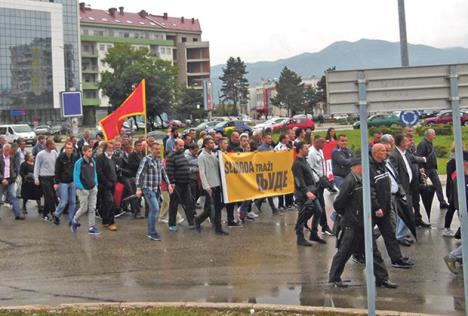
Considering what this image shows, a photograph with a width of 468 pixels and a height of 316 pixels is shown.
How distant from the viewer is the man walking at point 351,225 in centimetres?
777

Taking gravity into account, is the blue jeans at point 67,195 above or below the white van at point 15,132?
below

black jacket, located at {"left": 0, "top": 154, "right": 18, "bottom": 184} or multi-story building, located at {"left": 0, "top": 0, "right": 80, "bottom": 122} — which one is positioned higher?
multi-story building, located at {"left": 0, "top": 0, "right": 80, "bottom": 122}

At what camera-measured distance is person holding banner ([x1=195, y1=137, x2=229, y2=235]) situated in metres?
11.9

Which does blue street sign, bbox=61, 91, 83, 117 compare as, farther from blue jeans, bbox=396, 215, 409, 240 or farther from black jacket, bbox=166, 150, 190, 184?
blue jeans, bbox=396, 215, 409, 240

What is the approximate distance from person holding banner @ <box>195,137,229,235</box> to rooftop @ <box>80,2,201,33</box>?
380 feet

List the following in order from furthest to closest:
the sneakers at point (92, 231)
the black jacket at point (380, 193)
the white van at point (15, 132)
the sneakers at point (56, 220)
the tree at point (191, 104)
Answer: the tree at point (191, 104)
the white van at point (15, 132)
the sneakers at point (56, 220)
the sneakers at point (92, 231)
the black jacket at point (380, 193)

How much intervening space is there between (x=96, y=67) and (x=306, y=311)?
120 m

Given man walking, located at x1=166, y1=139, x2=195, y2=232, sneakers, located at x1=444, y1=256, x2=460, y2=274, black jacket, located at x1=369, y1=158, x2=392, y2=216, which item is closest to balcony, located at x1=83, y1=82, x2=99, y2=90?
man walking, located at x1=166, y1=139, x2=195, y2=232

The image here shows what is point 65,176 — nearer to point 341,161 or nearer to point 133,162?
point 133,162

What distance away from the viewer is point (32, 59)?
10925cm

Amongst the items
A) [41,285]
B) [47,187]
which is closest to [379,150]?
[41,285]

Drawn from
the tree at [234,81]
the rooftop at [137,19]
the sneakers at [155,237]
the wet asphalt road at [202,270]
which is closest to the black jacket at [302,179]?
the wet asphalt road at [202,270]

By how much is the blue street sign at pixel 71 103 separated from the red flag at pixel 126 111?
335 cm

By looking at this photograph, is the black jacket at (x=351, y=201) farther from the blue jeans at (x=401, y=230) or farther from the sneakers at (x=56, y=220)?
the sneakers at (x=56, y=220)
